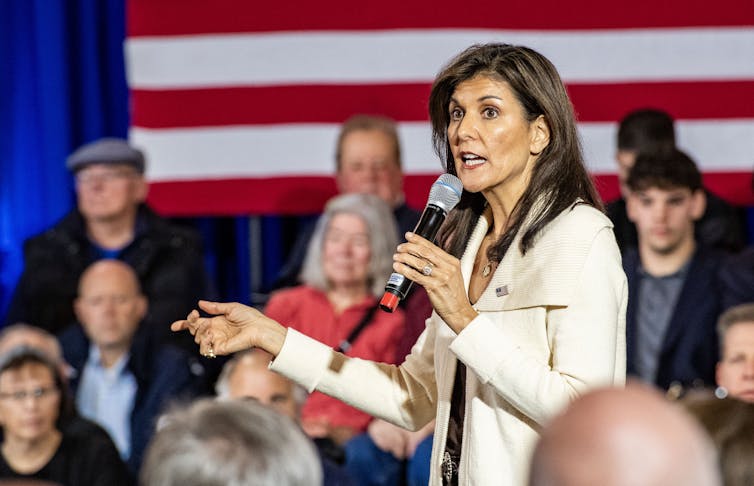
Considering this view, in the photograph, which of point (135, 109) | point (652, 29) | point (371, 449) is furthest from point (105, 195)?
point (652, 29)

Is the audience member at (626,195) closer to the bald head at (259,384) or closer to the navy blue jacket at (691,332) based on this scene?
the navy blue jacket at (691,332)

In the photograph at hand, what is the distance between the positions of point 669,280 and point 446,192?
209cm

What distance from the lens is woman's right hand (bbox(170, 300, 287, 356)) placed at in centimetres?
206

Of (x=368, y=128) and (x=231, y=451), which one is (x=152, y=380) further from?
(x=231, y=451)

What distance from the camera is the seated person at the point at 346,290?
13.0ft

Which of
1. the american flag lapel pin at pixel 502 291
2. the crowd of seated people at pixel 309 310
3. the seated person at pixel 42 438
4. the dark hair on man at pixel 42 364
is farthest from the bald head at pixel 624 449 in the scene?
the dark hair on man at pixel 42 364

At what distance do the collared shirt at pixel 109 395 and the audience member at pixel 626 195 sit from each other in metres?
1.69

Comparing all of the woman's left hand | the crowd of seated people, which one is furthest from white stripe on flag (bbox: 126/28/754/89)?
the woman's left hand

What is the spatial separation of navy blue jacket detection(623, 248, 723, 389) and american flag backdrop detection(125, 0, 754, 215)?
2.88ft

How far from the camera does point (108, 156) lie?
4.55 meters

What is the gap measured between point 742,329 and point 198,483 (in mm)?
2589

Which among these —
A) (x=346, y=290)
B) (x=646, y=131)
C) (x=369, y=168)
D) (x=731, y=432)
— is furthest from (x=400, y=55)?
(x=731, y=432)

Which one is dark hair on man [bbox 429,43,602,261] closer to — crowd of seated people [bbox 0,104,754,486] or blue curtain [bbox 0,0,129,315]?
crowd of seated people [bbox 0,104,754,486]

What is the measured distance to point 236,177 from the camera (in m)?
4.87
